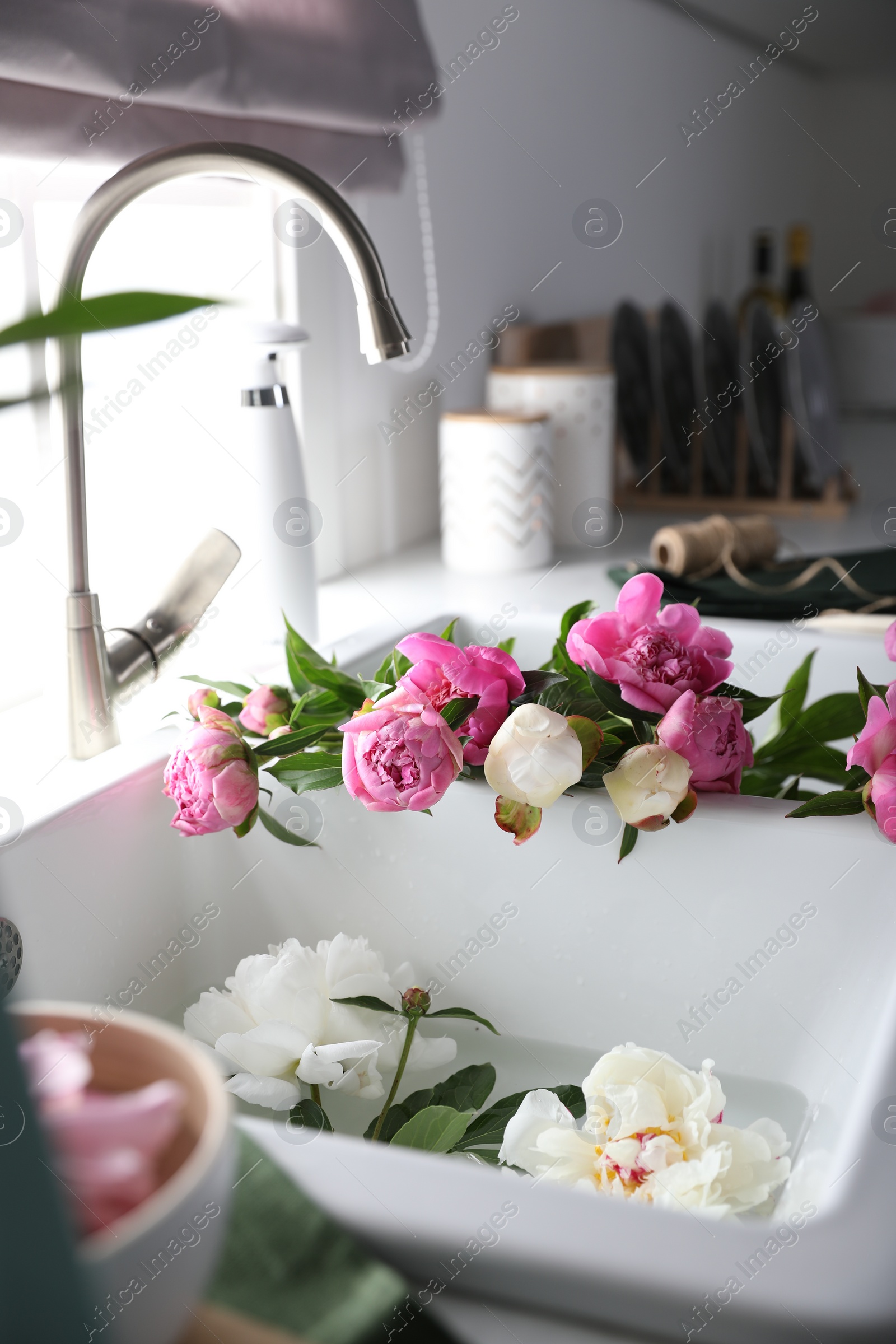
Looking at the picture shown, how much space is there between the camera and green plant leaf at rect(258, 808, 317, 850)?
633 millimetres

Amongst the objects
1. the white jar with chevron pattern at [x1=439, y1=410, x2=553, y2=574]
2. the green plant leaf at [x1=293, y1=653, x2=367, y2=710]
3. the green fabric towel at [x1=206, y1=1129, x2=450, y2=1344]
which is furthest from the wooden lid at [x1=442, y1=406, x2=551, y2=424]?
the green fabric towel at [x1=206, y1=1129, x2=450, y2=1344]

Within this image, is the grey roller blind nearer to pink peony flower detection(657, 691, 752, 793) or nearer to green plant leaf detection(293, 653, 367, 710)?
green plant leaf detection(293, 653, 367, 710)

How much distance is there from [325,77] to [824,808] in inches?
30.3

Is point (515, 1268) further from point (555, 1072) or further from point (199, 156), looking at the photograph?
point (199, 156)

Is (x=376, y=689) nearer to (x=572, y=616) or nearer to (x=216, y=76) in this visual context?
(x=572, y=616)

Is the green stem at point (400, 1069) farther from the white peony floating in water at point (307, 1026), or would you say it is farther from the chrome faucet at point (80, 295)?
the chrome faucet at point (80, 295)

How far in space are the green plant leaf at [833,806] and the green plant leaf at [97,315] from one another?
469mm

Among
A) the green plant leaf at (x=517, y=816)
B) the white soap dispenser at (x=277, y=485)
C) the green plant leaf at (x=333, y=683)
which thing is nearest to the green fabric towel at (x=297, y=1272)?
the green plant leaf at (x=517, y=816)

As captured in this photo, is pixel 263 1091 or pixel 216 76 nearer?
pixel 263 1091

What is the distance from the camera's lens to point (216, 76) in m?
0.88

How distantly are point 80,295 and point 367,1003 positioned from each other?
16.1 inches

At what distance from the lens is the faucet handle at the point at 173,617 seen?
719 mm

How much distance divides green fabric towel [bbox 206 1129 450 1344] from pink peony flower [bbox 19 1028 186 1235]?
6cm

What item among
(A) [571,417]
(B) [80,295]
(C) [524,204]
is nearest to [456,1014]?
(B) [80,295]
